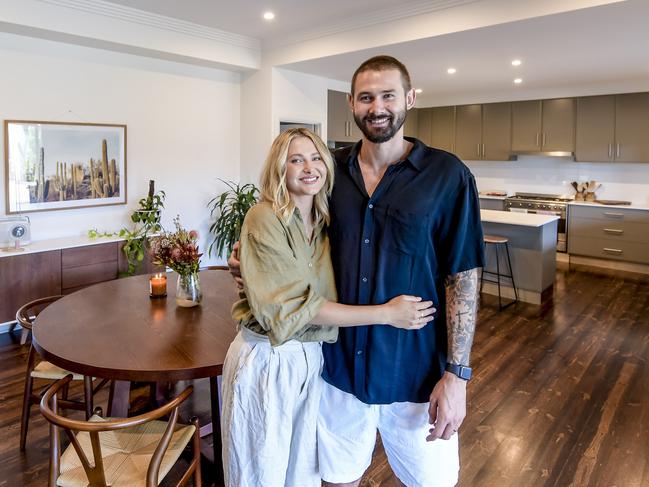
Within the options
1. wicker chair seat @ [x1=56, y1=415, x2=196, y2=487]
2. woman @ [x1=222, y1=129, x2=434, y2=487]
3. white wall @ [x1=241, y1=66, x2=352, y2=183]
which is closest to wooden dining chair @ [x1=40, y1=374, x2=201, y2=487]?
wicker chair seat @ [x1=56, y1=415, x2=196, y2=487]

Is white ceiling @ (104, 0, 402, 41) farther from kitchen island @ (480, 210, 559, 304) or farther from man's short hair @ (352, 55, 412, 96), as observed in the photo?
man's short hair @ (352, 55, 412, 96)

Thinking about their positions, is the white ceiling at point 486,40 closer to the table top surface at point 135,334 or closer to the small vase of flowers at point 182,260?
the small vase of flowers at point 182,260

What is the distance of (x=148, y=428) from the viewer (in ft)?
5.97

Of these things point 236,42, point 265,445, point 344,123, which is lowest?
point 265,445

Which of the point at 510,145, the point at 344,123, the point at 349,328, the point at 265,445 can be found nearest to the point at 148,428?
the point at 265,445

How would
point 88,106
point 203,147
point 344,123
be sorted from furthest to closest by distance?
1. point 344,123
2. point 203,147
3. point 88,106

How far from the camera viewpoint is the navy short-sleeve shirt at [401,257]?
4.20 feet

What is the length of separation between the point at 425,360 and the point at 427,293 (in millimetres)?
196

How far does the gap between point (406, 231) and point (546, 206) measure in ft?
20.5

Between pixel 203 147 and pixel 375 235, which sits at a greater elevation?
pixel 203 147

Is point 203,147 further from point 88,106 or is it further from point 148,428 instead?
point 148,428

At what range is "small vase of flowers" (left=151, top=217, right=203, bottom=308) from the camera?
231 centimetres

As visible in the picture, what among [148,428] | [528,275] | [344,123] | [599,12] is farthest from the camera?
[344,123]

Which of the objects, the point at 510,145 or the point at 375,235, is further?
the point at 510,145
